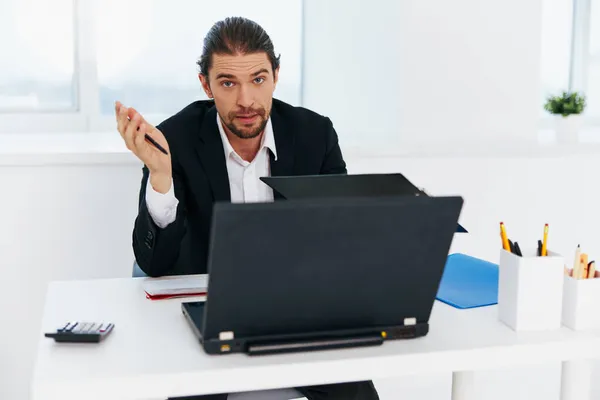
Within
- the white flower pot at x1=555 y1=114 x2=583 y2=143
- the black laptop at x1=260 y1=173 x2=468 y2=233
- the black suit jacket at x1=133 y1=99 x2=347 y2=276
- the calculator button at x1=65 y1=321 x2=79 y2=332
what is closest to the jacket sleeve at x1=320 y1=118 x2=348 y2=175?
the black suit jacket at x1=133 y1=99 x2=347 y2=276

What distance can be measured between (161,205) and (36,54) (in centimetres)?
135

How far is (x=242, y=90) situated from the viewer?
78.2 inches

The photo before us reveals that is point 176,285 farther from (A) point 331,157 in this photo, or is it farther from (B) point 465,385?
(A) point 331,157

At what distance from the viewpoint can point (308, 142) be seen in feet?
7.05

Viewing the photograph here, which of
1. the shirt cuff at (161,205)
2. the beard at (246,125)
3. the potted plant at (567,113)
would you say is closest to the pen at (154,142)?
the shirt cuff at (161,205)

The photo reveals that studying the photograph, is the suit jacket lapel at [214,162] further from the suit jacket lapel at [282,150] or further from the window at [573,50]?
the window at [573,50]

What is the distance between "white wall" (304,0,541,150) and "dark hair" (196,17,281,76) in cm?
69

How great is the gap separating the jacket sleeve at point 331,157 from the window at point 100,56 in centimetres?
93

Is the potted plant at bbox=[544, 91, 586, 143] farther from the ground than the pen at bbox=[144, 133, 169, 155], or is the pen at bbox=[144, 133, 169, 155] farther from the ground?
the potted plant at bbox=[544, 91, 586, 143]

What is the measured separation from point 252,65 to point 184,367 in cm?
104

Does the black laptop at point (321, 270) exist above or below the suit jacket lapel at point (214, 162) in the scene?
below

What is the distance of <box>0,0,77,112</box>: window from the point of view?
9.11 ft

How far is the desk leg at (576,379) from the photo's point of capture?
147cm

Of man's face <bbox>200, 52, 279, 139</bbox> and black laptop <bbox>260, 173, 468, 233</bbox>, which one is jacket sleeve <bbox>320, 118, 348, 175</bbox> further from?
black laptop <bbox>260, 173, 468, 233</bbox>
